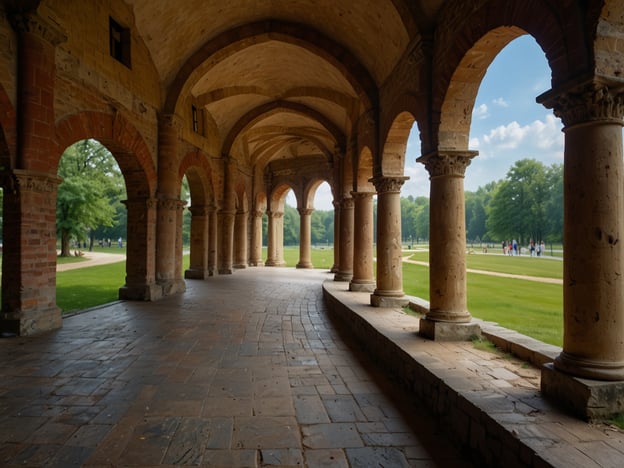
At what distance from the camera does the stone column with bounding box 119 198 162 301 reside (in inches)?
407

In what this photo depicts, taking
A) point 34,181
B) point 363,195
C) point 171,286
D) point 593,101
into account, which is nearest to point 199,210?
point 171,286

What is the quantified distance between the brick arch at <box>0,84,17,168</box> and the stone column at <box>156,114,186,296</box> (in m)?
4.56

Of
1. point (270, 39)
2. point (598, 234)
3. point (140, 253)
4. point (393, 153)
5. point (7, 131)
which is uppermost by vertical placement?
point (270, 39)

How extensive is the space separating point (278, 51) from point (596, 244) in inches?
454

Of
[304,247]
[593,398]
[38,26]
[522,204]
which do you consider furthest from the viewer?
[522,204]

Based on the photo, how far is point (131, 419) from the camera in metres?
3.61

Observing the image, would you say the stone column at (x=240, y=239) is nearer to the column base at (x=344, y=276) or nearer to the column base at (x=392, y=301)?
the column base at (x=344, y=276)

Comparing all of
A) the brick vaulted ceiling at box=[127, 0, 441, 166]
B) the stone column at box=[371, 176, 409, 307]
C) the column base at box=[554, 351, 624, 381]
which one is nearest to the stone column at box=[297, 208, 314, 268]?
the brick vaulted ceiling at box=[127, 0, 441, 166]

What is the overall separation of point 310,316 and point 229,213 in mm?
10449

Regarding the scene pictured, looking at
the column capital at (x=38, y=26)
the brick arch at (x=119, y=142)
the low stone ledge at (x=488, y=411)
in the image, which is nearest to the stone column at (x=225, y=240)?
the brick arch at (x=119, y=142)

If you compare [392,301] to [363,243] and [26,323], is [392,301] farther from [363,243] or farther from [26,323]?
[26,323]

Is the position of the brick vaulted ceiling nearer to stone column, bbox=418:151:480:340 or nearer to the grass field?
stone column, bbox=418:151:480:340

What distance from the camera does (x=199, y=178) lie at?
15.3 metres

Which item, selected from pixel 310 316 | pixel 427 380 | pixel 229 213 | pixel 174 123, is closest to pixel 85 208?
pixel 229 213
